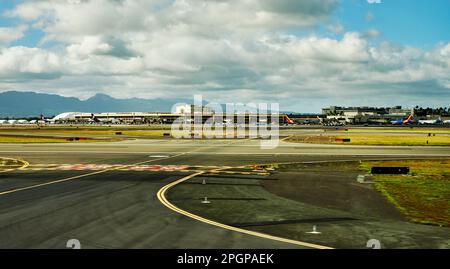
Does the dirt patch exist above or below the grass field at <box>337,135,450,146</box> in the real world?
below

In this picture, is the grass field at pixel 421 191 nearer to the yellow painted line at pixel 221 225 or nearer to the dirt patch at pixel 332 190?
the dirt patch at pixel 332 190

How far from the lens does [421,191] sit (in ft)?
101

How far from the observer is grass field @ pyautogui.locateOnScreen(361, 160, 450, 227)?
2261 centimetres

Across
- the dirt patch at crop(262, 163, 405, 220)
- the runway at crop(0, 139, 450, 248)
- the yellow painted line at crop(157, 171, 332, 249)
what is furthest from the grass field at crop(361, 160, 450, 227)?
the yellow painted line at crop(157, 171, 332, 249)

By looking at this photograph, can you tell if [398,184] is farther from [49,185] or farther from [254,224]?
[49,185]

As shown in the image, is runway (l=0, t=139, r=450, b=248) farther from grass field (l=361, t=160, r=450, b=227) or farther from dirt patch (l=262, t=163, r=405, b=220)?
grass field (l=361, t=160, r=450, b=227)

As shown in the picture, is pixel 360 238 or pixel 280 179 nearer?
pixel 360 238

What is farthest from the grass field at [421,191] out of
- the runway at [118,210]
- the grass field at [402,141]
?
the grass field at [402,141]

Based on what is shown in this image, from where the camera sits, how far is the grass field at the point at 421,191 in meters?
22.6

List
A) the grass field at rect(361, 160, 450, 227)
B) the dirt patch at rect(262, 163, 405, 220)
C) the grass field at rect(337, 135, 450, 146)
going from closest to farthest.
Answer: the grass field at rect(361, 160, 450, 227)
the dirt patch at rect(262, 163, 405, 220)
the grass field at rect(337, 135, 450, 146)

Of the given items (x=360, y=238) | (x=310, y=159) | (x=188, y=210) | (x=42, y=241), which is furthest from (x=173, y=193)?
(x=310, y=159)
